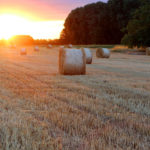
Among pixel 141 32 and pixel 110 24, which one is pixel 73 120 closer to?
pixel 141 32

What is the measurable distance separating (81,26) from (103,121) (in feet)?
202

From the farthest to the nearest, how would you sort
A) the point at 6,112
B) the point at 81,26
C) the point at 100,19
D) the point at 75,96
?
the point at 81,26 → the point at 100,19 → the point at 75,96 → the point at 6,112

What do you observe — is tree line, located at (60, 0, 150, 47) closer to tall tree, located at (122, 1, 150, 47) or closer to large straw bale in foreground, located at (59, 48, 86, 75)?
tall tree, located at (122, 1, 150, 47)

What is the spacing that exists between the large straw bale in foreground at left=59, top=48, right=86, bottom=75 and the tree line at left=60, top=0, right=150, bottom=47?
804 inches

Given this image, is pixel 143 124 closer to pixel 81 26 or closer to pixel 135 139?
pixel 135 139

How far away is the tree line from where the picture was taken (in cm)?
2894

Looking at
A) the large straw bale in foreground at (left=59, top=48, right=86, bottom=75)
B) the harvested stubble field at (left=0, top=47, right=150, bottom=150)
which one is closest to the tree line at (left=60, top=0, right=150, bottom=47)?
the large straw bale in foreground at (left=59, top=48, right=86, bottom=75)

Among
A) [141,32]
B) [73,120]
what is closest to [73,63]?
[73,120]

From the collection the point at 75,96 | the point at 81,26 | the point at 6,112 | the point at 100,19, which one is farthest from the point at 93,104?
the point at 81,26

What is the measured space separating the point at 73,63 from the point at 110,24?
153 feet

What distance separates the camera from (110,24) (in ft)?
176

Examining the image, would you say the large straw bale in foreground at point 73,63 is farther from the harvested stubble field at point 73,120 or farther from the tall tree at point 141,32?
the tall tree at point 141,32

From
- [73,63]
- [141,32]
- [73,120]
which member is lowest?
[73,120]

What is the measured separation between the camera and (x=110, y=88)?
5961 mm
